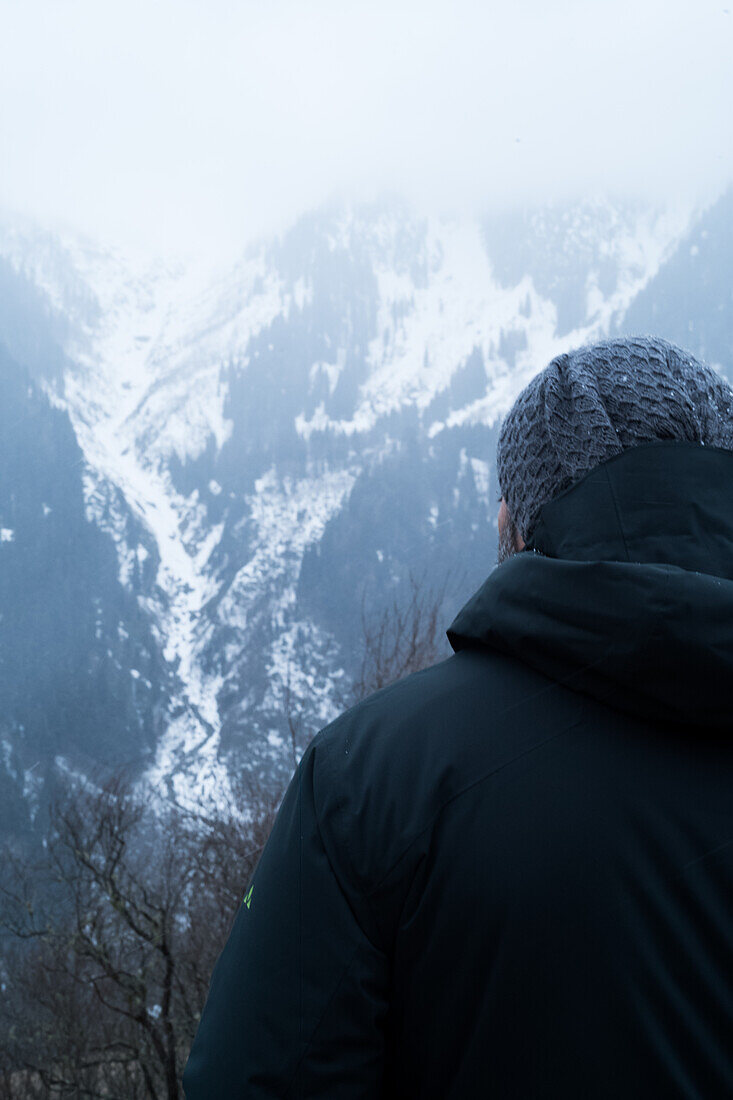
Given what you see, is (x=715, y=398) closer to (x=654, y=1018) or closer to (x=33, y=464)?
(x=654, y=1018)

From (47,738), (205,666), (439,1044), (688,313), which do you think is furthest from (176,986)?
(688,313)

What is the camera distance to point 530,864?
959mm

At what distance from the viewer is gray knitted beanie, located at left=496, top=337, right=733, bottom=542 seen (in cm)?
119

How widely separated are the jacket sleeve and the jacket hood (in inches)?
15.5

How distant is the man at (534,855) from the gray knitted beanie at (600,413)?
64mm

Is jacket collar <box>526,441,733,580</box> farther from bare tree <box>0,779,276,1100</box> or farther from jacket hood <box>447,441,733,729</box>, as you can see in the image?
bare tree <box>0,779,276,1100</box>

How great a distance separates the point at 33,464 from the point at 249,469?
44.4m

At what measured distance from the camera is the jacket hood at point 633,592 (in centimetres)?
95

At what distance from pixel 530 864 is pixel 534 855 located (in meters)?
0.01

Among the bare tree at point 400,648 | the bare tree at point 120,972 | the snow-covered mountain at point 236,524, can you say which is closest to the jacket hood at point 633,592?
the bare tree at point 120,972

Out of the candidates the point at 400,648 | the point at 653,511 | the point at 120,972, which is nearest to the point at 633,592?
the point at 653,511

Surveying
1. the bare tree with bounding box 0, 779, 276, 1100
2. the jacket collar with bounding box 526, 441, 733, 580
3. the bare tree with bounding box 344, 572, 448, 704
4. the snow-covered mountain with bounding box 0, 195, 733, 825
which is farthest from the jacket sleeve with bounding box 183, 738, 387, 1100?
the snow-covered mountain with bounding box 0, 195, 733, 825

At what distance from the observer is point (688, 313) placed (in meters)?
168

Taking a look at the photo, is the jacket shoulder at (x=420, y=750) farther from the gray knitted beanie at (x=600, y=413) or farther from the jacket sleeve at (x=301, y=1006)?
the gray knitted beanie at (x=600, y=413)
